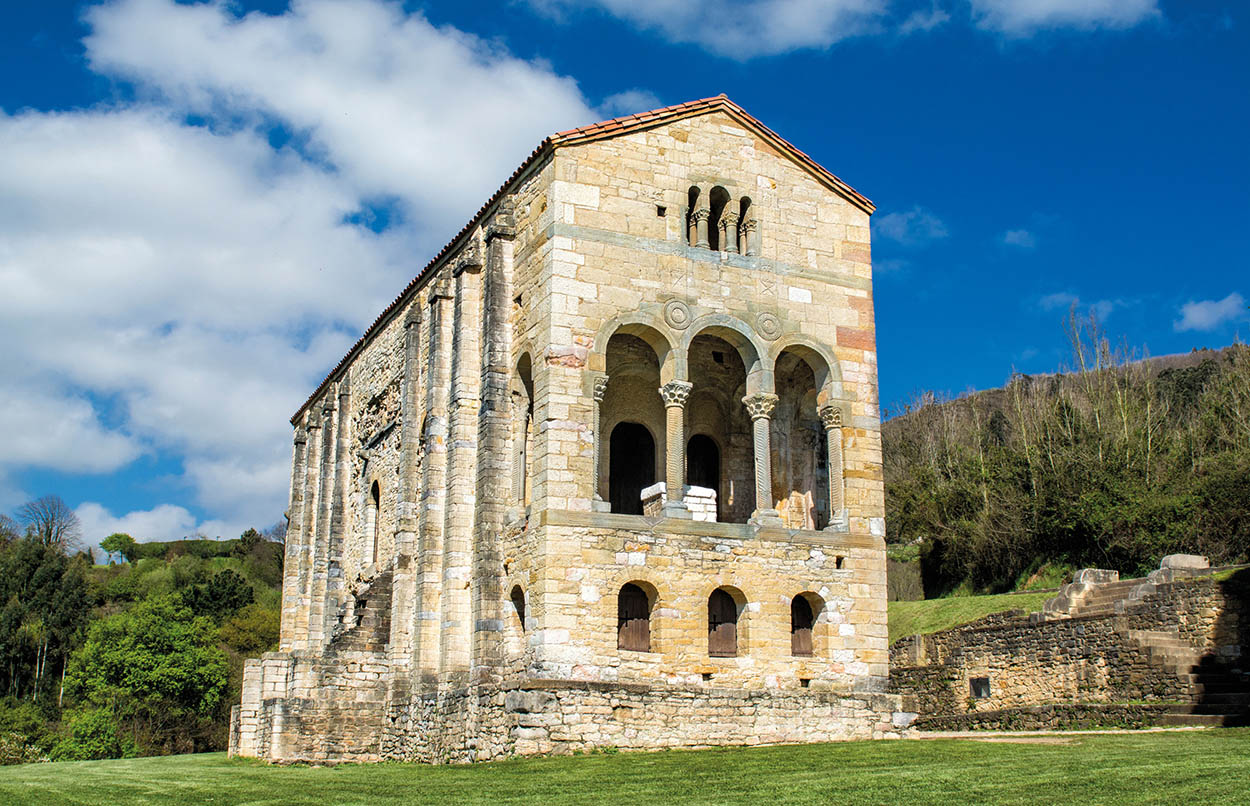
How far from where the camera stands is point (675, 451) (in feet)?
64.9

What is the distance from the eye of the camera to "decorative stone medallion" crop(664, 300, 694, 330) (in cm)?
2033

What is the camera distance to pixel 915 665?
26.4m

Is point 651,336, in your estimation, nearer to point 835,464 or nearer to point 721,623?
point 835,464

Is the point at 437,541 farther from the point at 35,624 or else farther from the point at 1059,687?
the point at 35,624

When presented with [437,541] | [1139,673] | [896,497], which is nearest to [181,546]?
[896,497]

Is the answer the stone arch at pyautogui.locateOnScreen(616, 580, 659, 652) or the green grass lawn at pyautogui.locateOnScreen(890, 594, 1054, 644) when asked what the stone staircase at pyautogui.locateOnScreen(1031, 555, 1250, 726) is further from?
the stone arch at pyautogui.locateOnScreen(616, 580, 659, 652)

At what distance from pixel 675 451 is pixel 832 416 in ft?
10.5

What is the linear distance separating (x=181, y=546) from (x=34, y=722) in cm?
4108

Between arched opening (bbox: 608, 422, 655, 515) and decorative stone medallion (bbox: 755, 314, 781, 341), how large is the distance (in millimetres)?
3722

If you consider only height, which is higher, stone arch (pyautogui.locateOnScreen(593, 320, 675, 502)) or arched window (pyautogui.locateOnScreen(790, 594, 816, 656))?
stone arch (pyautogui.locateOnScreen(593, 320, 675, 502))

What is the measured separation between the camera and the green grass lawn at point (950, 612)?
29453 millimetres

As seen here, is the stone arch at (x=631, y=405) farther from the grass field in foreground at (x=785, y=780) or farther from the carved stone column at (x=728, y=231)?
the grass field in foreground at (x=785, y=780)

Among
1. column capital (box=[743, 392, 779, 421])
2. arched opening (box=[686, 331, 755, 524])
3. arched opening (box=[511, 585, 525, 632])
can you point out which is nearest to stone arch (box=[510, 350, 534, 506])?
arched opening (box=[511, 585, 525, 632])

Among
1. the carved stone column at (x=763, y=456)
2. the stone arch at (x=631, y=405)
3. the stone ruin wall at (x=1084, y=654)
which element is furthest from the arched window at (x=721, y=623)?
the stone ruin wall at (x=1084, y=654)
